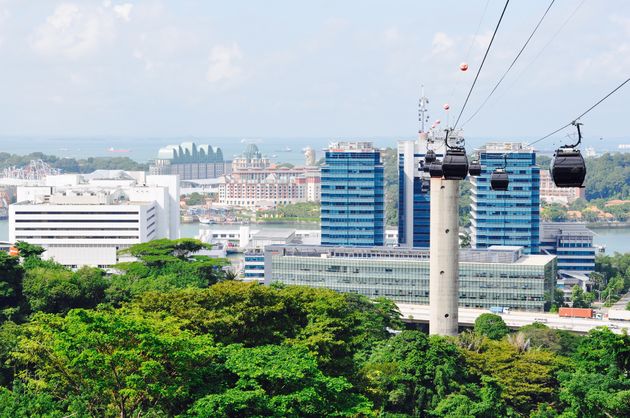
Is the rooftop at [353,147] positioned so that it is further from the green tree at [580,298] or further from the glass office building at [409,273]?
the green tree at [580,298]

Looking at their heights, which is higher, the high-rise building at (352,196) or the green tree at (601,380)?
the high-rise building at (352,196)

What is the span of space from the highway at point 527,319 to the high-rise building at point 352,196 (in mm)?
9691

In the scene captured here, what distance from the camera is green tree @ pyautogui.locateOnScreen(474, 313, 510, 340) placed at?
80.6 feet

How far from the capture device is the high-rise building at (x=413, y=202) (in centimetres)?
4056

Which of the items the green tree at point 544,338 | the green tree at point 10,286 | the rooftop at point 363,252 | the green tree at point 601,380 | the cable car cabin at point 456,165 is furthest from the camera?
the rooftop at point 363,252

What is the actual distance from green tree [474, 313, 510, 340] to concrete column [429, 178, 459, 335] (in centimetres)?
60

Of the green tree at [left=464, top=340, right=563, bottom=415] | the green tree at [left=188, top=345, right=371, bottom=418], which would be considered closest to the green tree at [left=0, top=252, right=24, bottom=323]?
the green tree at [left=464, top=340, right=563, bottom=415]

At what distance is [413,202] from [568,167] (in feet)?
109

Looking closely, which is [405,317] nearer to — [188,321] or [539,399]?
[539,399]

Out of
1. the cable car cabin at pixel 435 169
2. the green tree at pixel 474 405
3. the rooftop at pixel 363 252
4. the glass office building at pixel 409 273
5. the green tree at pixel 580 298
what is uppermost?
the cable car cabin at pixel 435 169

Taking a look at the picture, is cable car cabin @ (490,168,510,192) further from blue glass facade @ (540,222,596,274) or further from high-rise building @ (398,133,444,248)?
blue glass facade @ (540,222,596,274)

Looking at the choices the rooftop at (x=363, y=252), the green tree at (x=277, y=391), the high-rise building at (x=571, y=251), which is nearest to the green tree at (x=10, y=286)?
the green tree at (x=277, y=391)

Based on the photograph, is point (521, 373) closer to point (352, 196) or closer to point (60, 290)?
point (60, 290)

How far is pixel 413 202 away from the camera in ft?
134
